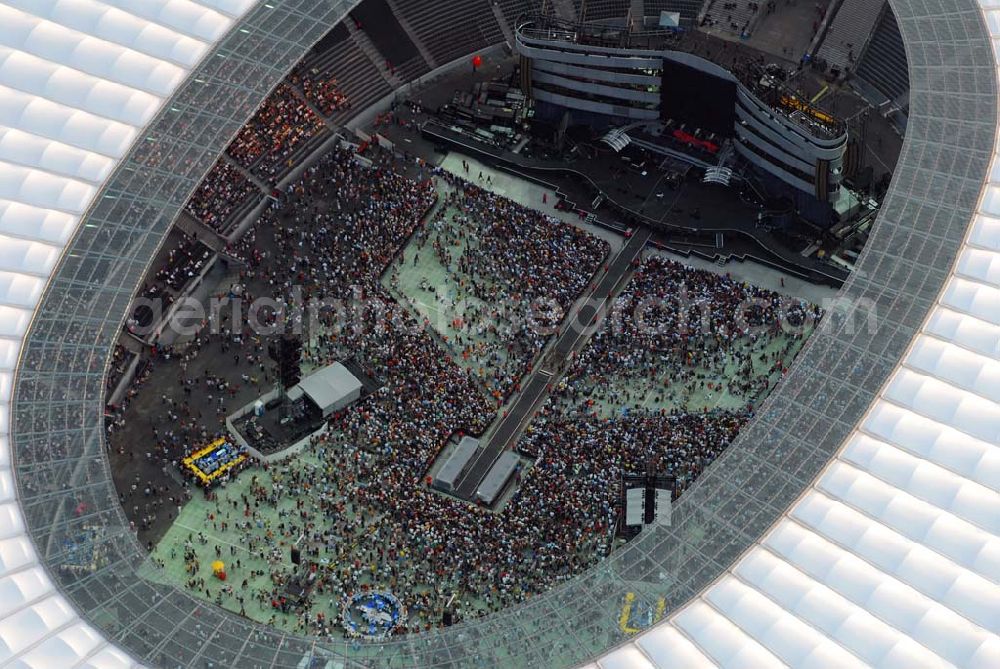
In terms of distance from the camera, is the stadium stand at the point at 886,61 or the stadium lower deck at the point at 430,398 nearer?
the stadium lower deck at the point at 430,398

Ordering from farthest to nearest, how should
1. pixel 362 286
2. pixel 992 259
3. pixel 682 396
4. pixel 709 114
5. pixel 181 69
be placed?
pixel 709 114, pixel 362 286, pixel 682 396, pixel 181 69, pixel 992 259

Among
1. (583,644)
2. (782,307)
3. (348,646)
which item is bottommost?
(348,646)

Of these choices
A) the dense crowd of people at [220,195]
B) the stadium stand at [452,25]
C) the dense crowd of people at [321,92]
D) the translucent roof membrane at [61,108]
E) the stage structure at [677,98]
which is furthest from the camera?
the stadium stand at [452,25]

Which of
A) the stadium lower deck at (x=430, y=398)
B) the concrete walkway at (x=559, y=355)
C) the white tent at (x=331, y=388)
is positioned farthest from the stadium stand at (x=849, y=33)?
the white tent at (x=331, y=388)

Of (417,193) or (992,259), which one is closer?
(992,259)

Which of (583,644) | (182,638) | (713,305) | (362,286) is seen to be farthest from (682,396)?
(182,638)

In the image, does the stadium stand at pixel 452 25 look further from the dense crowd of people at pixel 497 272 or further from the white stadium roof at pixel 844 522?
the white stadium roof at pixel 844 522

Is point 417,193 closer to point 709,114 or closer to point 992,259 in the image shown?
point 709,114
